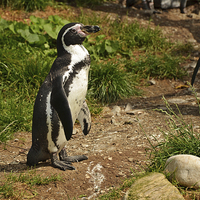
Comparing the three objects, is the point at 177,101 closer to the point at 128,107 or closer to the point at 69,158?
the point at 128,107

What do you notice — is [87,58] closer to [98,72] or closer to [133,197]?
[133,197]

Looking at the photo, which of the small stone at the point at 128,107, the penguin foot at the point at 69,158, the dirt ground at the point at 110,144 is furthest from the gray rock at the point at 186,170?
the small stone at the point at 128,107

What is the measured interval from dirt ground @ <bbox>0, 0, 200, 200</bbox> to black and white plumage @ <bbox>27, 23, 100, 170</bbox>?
0.32 m

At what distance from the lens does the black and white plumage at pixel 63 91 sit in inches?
108

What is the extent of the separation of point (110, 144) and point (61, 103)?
1242 mm

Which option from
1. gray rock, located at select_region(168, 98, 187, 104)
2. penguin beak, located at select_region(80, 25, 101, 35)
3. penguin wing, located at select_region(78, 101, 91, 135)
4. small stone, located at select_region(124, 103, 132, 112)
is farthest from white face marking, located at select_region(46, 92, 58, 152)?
gray rock, located at select_region(168, 98, 187, 104)

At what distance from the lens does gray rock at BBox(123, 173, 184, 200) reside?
82.9 inches

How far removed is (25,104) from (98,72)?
1505 millimetres

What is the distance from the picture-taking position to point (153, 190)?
2.17 metres

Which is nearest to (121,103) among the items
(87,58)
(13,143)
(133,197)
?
Answer: (13,143)

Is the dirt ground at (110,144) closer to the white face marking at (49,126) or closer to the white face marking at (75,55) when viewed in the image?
the white face marking at (49,126)

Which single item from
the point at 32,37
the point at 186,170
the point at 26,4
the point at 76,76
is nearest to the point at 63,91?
the point at 76,76

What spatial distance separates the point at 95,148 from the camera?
3.68 meters

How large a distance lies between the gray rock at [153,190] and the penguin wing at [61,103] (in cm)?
88
